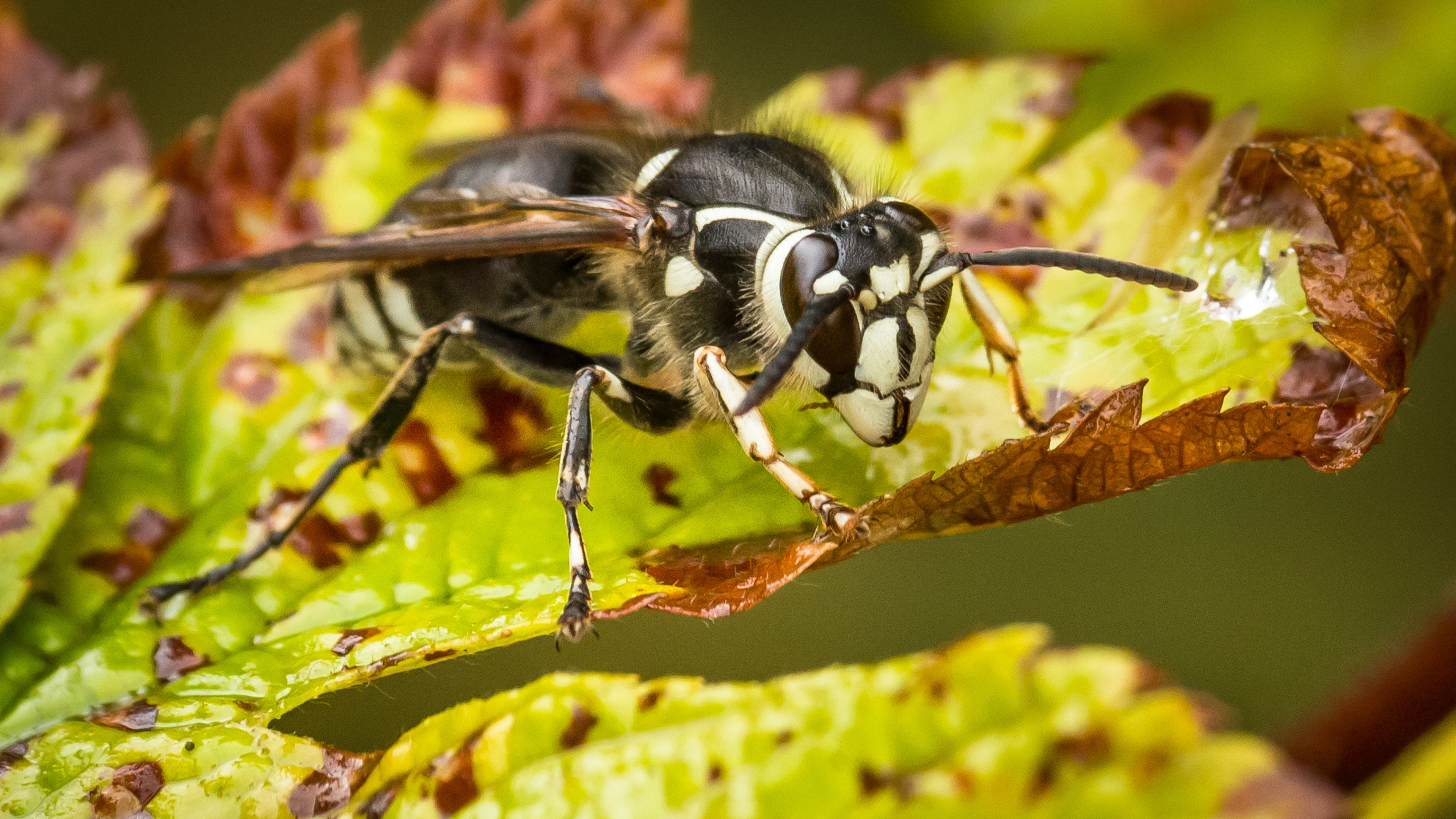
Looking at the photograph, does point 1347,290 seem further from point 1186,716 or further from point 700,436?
point 700,436

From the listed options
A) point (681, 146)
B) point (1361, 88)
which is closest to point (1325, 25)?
point (1361, 88)

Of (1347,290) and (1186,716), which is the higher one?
(1347,290)

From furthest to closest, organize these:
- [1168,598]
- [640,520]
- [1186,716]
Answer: [1168,598], [640,520], [1186,716]

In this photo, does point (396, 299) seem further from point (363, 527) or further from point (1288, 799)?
point (1288, 799)

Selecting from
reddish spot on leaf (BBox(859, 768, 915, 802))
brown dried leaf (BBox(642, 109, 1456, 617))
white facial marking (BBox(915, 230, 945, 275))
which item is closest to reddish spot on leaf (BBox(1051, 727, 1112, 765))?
reddish spot on leaf (BBox(859, 768, 915, 802))

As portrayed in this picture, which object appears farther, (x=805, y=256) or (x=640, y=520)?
(x=640, y=520)

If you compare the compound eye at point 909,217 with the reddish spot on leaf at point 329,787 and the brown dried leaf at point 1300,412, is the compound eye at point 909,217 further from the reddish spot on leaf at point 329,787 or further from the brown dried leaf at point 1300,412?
the reddish spot on leaf at point 329,787

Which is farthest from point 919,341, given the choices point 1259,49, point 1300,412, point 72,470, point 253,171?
point 1259,49
